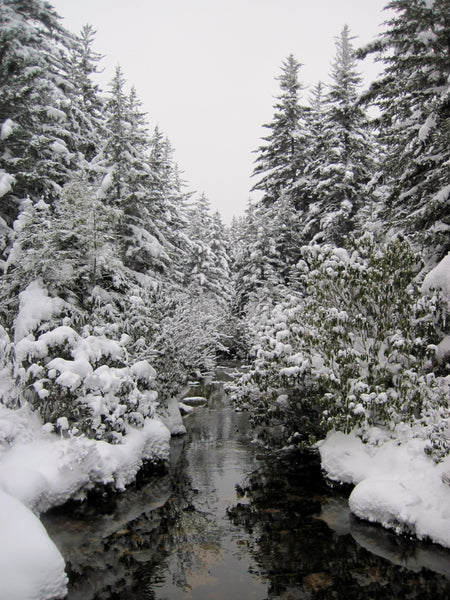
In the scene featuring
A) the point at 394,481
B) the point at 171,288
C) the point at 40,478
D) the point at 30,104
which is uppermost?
the point at 30,104

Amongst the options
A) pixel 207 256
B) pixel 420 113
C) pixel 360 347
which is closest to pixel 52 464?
pixel 360 347

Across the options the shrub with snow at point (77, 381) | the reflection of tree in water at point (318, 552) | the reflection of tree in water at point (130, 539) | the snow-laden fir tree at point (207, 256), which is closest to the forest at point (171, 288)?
the shrub with snow at point (77, 381)

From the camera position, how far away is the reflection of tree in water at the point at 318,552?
5879mm

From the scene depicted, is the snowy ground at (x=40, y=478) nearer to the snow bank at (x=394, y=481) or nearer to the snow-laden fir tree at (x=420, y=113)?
the snow bank at (x=394, y=481)

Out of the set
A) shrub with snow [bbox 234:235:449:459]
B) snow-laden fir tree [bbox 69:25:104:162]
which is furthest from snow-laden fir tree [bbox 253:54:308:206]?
shrub with snow [bbox 234:235:449:459]

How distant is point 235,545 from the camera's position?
279 inches

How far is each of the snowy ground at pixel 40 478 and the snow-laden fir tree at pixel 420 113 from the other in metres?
8.14

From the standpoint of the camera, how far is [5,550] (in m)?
4.88

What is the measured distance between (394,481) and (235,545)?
2.85m

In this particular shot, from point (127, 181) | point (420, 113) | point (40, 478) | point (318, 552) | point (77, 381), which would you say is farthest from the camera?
point (127, 181)

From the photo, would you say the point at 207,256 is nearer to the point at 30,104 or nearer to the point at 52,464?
the point at 30,104

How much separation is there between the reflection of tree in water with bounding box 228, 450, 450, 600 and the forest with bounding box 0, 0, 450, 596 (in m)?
1.57

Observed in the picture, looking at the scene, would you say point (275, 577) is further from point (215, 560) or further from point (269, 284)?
point (269, 284)

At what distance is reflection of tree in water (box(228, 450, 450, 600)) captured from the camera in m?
5.88
